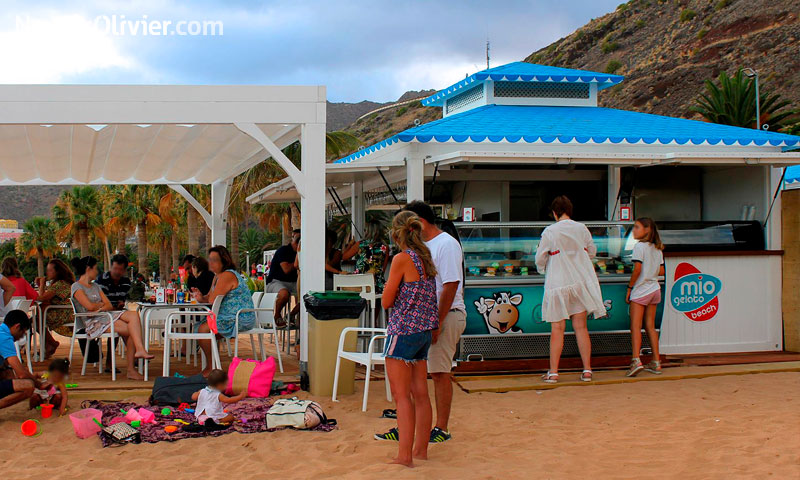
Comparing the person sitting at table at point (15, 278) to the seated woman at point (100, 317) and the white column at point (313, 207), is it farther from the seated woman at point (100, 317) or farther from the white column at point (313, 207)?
the white column at point (313, 207)

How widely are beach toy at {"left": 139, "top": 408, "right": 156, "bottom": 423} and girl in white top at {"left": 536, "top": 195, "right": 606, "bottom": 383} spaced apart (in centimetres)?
337

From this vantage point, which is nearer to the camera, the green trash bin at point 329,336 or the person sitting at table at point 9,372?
the person sitting at table at point 9,372

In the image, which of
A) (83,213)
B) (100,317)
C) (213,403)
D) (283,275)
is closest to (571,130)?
(283,275)

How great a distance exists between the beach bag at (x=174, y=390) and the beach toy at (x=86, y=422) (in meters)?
0.64

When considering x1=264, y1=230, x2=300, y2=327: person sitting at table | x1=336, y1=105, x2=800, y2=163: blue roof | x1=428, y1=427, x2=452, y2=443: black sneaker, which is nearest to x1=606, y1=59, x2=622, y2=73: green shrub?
x1=336, y1=105, x2=800, y2=163: blue roof

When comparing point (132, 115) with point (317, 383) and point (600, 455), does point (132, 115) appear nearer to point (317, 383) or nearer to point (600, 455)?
point (317, 383)

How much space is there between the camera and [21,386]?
5.47 metres

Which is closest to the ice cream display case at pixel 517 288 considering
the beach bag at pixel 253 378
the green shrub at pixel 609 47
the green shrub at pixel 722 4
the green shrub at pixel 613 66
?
the beach bag at pixel 253 378

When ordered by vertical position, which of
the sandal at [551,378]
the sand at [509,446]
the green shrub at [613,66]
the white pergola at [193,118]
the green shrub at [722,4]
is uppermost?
the green shrub at [722,4]

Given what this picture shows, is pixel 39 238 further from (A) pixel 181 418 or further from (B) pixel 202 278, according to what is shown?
(A) pixel 181 418

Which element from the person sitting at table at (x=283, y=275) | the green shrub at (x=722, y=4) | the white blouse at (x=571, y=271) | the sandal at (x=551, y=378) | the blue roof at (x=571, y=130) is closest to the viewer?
the white blouse at (x=571, y=271)

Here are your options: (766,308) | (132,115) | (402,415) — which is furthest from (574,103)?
(402,415)

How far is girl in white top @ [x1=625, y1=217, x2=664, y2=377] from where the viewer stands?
7.02m

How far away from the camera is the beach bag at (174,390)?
606 centimetres
